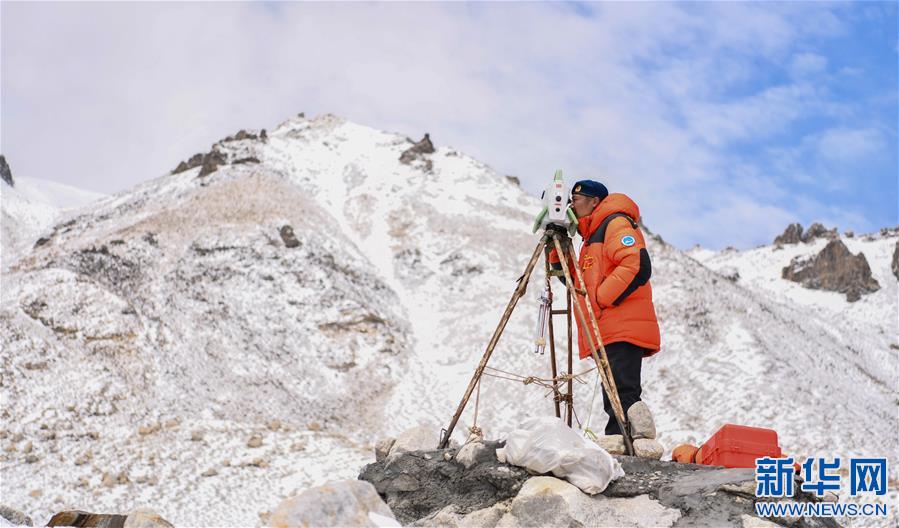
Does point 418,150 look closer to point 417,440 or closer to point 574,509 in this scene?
point 417,440

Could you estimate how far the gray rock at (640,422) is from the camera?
8.83 metres

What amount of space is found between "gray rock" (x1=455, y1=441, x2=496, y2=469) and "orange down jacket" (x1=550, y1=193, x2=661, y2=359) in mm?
1748

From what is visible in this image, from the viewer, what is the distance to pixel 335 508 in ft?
20.4

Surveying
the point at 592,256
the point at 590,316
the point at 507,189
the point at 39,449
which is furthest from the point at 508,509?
the point at 507,189

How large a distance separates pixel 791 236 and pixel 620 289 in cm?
7769

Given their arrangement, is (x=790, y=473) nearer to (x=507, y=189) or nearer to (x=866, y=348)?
(x=866, y=348)

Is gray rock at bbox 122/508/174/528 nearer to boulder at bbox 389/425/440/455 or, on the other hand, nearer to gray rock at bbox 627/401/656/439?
boulder at bbox 389/425/440/455

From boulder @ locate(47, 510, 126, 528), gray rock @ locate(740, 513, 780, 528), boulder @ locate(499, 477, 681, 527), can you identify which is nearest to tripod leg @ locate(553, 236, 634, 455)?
boulder @ locate(499, 477, 681, 527)

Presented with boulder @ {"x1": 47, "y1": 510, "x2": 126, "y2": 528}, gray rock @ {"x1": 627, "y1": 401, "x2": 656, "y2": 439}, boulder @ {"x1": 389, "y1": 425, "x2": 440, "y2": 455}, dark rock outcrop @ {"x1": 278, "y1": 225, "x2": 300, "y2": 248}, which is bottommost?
boulder @ {"x1": 47, "y1": 510, "x2": 126, "y2": 528}

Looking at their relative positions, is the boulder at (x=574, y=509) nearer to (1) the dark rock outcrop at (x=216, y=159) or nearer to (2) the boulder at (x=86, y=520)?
(2) the boulder at (x=86, y=520)

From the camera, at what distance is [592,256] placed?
945 centimetres

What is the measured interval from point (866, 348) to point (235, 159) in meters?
39.7

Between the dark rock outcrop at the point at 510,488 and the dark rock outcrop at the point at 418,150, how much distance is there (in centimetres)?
5118

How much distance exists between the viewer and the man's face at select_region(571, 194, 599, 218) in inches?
386
